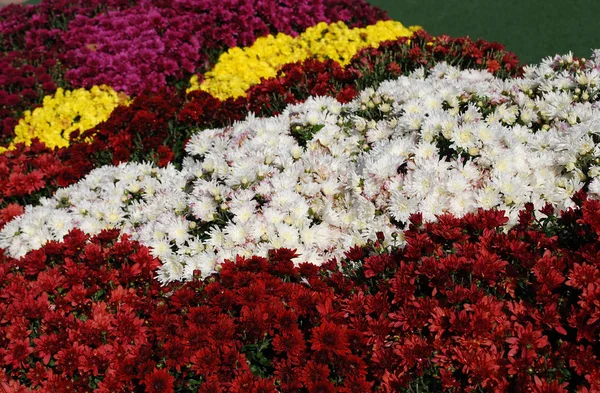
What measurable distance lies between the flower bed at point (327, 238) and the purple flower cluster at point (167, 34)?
4.47 ft

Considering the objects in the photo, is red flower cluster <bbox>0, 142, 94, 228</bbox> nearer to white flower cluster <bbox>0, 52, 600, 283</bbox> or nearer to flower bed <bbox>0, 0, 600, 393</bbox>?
flower bed <bbox>0, 0, 600, 393</bbox>

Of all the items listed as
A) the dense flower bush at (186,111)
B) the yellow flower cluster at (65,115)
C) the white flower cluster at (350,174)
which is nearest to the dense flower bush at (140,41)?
the yellow flower cluster at (65,115)

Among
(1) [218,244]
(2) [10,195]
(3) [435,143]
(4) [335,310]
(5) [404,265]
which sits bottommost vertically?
(2) [10,195]

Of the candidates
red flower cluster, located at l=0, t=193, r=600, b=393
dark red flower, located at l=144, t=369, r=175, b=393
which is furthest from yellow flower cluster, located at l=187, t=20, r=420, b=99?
dark red flower, located at l=144, t=369, r=175, b=393

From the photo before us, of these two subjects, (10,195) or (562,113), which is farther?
(10,195)

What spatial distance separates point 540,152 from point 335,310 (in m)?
1.65

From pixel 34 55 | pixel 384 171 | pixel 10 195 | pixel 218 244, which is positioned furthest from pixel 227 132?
pixel 34 55

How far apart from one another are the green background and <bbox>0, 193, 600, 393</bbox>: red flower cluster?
5.47m

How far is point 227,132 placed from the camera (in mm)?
4020

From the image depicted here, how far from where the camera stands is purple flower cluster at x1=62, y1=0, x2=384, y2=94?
6238 millimetres

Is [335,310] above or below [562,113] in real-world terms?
below

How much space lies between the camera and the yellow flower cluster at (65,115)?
576 cm

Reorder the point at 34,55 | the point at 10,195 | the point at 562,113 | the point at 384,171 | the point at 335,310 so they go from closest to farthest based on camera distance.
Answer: the point at 335,310
the point at 384,171
the point at 562,113
the point at 10,195
the point at 34,55

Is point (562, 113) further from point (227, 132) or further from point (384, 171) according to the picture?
point (227, 132)
